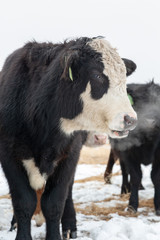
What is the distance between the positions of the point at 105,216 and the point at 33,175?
2271mm

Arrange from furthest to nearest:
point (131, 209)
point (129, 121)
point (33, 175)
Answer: point (131, 209)
point (33, 175)
point (129, 121)

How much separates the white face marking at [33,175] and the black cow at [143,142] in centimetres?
266

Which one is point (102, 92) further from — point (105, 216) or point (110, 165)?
point (110, 165)

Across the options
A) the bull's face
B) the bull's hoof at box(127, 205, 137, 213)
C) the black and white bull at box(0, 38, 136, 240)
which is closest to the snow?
the bull's hoof at box(127, 205, 137, 213)

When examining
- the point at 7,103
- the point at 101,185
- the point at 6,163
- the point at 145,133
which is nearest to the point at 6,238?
the point at 6,163

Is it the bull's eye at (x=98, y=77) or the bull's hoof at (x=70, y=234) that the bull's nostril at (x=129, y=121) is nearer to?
the bull's eye at (x=98, y=77)

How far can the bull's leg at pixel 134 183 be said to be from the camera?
625 centimetres

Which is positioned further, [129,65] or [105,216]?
[105,216]

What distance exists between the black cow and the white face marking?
8.72 ft

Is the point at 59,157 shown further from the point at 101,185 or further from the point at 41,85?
the point at 101,185

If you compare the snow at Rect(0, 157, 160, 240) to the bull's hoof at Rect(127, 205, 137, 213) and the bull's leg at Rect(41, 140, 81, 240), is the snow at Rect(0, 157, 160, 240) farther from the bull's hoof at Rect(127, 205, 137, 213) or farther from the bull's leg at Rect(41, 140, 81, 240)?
the bull's leg at Rect(41, 140, 81, 240)

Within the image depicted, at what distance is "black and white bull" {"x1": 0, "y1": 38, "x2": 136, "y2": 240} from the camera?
3.61m

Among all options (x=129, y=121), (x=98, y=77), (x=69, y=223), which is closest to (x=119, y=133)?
(x=129, y=121)

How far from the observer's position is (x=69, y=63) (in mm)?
3494
